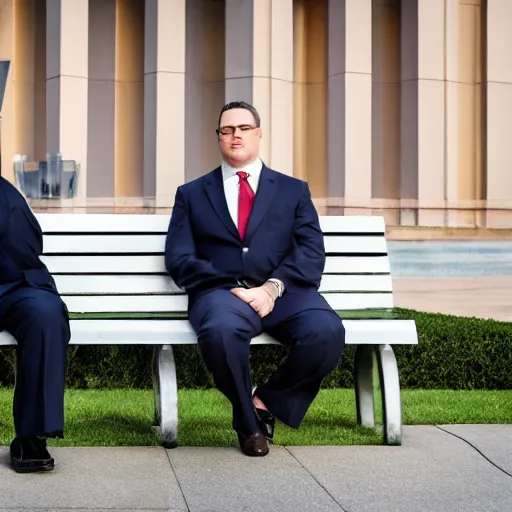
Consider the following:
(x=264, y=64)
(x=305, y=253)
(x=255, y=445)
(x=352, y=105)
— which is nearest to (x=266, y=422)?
(x=255, y=445)

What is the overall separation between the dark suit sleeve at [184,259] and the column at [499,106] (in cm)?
2131

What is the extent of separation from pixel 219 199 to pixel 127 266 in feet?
2.19

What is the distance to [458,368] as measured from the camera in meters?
7.00

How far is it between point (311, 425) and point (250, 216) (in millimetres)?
1044

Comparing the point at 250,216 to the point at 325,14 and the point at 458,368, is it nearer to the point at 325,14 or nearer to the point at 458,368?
the point at 458,368

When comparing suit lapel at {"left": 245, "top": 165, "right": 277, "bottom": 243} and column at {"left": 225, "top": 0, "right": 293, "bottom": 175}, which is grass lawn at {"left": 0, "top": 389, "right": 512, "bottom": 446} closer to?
→ suit lapel at {"left": 245, "top": 165, "right": 277, "bottom": 243}

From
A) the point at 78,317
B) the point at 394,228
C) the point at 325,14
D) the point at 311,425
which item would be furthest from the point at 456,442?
the point at 325,14

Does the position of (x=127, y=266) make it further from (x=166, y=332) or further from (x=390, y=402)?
(x=390, y=402)

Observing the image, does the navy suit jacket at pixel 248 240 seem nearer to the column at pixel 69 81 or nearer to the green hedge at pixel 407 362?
the green hedge at pixel 407 362

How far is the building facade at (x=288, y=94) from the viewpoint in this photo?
2439 cm

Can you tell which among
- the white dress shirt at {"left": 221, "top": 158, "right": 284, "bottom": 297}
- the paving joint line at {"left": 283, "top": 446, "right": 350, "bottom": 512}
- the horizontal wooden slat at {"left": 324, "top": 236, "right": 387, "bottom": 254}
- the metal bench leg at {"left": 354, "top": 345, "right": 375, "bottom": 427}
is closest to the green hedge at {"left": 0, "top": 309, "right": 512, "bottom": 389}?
the horizontal wooden slat at {"left": 324, "top": 236, "right": 387, "bottom": 254}

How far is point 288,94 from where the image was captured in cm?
2455

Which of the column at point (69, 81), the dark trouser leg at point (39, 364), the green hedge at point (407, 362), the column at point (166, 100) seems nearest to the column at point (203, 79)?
the column at point (166, 100)

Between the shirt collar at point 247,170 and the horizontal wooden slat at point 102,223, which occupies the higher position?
the shirt collar at point 247,170
